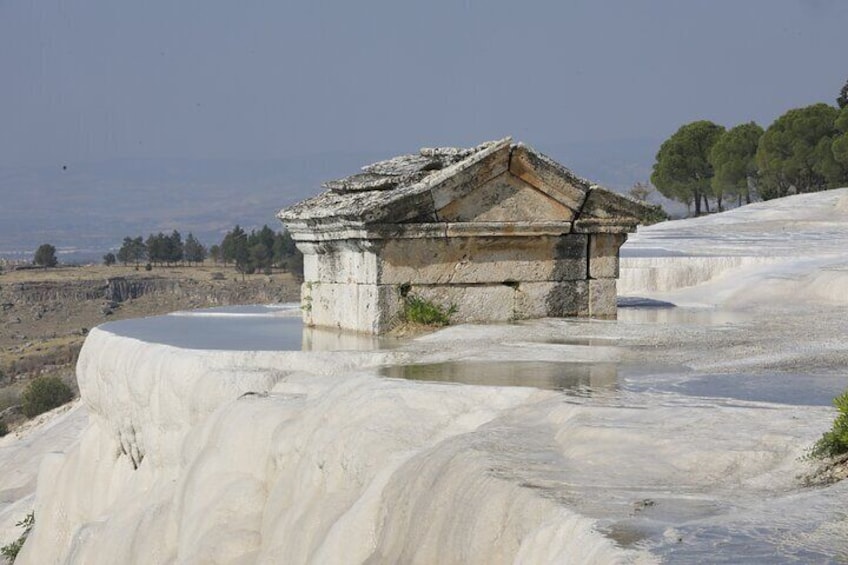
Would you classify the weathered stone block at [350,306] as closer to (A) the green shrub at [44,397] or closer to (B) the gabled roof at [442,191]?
(B) the gabled roof at [442,191]

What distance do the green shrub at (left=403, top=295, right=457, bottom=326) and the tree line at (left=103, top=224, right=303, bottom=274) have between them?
97.1m

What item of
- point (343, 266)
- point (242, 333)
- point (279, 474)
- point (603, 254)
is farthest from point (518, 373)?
point (603, 254)

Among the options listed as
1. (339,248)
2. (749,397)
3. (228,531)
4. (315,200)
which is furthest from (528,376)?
(315,200)

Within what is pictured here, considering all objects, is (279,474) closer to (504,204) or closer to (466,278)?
(466,278)

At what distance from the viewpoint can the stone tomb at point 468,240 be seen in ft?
45.1

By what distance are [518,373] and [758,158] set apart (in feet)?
194

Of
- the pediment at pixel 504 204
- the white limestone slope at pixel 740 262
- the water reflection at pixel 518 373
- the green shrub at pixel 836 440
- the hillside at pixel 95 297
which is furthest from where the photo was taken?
the hillside at pixel 95 297

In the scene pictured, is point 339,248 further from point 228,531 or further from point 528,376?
point 228,531

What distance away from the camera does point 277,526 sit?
8.62m

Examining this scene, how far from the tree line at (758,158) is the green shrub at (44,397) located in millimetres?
32436

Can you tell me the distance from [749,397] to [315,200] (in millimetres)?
7829

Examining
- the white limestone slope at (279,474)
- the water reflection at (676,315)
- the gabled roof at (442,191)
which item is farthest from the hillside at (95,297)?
the white limestone slope at (279,474)

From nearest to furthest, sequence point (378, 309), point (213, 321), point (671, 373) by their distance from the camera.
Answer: point (671, 373) < point (378, 309) < point (213, 321)

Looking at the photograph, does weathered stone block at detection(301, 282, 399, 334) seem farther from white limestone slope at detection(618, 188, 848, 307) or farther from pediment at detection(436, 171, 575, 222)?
white limestone slope at detection(618, 188, 848, 307)
